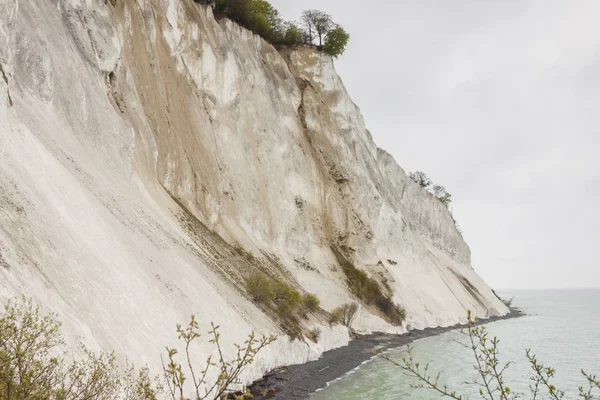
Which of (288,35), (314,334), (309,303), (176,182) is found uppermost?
(288,35)

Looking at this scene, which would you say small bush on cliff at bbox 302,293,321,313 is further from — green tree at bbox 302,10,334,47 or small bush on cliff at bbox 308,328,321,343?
green tree at bbox 302,10,334,47

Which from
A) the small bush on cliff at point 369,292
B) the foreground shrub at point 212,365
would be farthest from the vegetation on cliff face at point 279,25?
the foreground shrub at point 212,365

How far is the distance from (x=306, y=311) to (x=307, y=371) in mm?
7608

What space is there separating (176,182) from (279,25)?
3106 centimetres

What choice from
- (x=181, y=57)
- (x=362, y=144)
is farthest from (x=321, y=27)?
(x=181, y=57)

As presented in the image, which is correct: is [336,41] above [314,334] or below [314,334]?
above

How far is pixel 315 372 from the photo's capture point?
2373cm

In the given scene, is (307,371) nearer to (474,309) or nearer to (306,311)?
(306,311)

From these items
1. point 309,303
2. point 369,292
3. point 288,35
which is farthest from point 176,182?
point 288,35

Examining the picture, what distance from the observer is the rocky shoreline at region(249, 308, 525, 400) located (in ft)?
62.8

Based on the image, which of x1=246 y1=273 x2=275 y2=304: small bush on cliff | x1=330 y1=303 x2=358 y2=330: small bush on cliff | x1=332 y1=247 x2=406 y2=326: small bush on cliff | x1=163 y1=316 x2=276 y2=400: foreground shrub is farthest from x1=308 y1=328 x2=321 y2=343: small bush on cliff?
x1=163 y1=316 x2=276 y2=400: foreground shrub

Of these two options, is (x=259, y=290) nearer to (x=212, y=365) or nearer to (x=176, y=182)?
(x=176, y=182)

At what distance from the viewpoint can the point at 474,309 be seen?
60.7 metres

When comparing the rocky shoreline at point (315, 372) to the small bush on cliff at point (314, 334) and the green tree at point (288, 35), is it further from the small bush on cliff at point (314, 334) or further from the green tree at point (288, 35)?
the green tree at point (288, 35)
